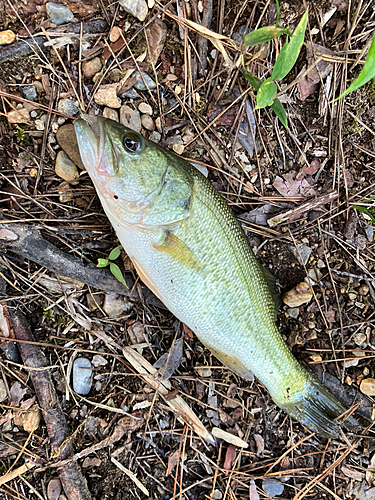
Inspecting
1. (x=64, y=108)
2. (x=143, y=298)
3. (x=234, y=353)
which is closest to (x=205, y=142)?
(x=64, y=108)

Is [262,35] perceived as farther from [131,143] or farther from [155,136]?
[131,143]

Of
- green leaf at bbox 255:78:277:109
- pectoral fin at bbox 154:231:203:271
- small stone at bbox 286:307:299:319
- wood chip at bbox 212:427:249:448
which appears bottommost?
wood chip at bbox 212:427:249:448

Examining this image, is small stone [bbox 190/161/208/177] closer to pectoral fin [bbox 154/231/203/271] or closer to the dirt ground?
the dirt ground

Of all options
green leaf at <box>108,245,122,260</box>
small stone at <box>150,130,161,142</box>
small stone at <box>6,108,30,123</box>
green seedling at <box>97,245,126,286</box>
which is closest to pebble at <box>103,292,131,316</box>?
green seedling at <box>97,245,126,286</box>

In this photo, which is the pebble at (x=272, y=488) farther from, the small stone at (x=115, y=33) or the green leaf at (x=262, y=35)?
the small stone at (x=115, y=33)

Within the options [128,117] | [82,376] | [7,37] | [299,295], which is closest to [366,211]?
[299,295]

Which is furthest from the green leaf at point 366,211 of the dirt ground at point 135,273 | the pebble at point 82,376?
the pebble at point 82,376
